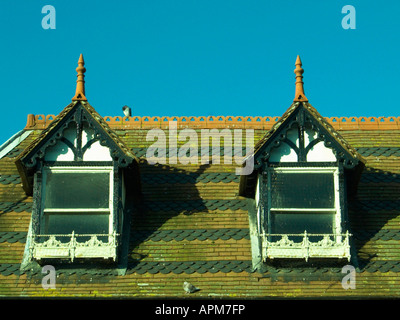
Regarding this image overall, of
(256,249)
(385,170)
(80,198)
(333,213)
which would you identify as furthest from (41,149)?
(385,170)

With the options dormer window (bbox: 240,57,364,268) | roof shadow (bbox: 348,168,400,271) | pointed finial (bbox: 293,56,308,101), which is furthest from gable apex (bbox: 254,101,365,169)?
roof shadow (bbox: 348,168,400,271)

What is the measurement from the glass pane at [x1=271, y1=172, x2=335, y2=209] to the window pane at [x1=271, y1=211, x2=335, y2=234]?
0.53 ft

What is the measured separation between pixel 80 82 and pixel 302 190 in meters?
5.10

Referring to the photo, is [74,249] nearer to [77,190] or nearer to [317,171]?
[77,190]

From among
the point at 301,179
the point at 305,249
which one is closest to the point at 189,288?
the point at 305,249

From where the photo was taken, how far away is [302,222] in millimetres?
18578

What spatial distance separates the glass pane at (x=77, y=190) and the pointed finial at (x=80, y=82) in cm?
157

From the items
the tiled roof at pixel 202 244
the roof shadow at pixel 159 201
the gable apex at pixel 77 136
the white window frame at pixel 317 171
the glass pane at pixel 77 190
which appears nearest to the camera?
the tiled roof at pixel 202 244

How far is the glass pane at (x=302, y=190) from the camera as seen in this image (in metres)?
18.7

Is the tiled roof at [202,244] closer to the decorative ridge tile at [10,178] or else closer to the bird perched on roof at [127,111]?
the decorative ridge tile at [10,178]

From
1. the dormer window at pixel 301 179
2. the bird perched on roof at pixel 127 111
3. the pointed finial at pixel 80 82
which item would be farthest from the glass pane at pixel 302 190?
the bird perched on roof at pixel 127 111

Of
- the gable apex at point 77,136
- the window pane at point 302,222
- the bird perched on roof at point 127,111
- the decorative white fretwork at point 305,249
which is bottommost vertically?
the decorative white fretwork at point 305,249
